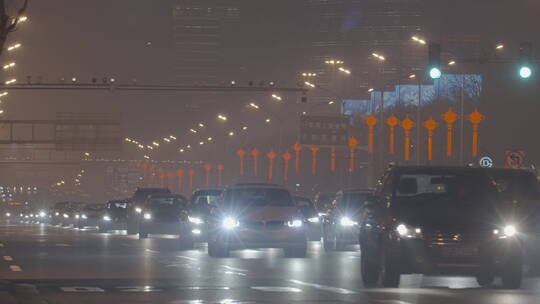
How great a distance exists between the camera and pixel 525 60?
4528 cm

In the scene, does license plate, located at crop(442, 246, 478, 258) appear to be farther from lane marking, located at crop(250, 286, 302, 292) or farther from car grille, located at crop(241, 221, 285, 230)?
car grille, located at crop(241, 221, 285, 230)

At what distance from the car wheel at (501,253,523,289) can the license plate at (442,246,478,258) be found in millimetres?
657

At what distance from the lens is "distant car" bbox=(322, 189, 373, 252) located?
39562 mm

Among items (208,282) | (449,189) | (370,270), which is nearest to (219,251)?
(208,282)

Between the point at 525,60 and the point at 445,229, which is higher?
the point at 525,60

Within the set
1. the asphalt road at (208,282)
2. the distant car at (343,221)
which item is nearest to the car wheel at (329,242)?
the distant car at (343,221)

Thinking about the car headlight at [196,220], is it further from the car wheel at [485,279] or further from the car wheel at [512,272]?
the car wheel at [512,272]

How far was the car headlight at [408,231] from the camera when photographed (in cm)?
2206

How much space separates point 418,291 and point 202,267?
810 centimetres

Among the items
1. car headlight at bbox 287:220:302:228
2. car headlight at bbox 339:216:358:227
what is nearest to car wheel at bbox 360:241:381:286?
car headlight at bbox 287:220:302:228

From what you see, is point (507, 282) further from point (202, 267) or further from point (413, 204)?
point (202, 267)

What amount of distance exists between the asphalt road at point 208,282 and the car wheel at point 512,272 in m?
0.42

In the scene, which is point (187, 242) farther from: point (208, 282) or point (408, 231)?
point (408, 231)

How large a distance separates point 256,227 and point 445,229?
492 inches
